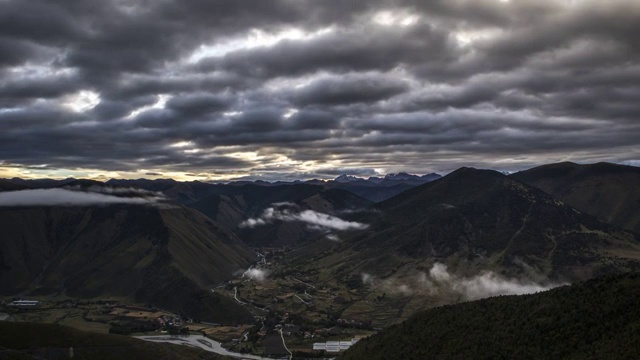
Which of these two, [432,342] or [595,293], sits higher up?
[595,293]

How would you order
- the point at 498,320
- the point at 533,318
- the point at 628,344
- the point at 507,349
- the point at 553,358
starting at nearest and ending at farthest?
the point at 628,344, the point at 553,358, the point at 507,349, the point at 533,318, the point at 498,320

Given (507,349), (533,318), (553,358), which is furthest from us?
(533,318)

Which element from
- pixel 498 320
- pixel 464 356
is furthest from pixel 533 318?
pixel 464 356

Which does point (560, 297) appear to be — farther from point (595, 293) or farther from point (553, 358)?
point (553, 358)

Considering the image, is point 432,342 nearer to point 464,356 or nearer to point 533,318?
Answer: point 464,356

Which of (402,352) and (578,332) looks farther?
(402,352)

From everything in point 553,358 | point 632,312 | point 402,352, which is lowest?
point 402,352
